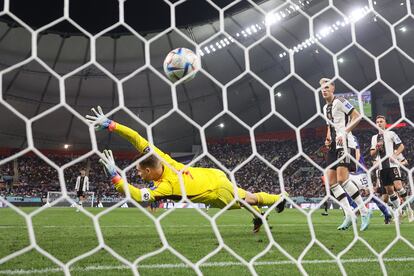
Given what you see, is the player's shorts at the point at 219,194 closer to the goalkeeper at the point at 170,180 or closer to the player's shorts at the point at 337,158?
the goalkeeper at the point at 170,180

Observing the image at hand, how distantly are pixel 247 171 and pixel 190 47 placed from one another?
Answer: 8164 mm

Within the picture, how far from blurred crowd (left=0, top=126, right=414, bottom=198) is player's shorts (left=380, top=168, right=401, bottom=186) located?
1471 centimetres

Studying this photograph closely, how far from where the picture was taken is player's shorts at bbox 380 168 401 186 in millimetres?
6547

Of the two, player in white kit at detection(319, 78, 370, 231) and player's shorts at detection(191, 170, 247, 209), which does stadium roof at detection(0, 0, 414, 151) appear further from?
player's shorts at detection(191, 170, 247, 209)

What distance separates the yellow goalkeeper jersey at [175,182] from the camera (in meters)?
3.53

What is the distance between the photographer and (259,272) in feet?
7.61

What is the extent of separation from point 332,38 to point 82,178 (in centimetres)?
1363

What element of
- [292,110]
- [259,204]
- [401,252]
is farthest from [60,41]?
[401,252]

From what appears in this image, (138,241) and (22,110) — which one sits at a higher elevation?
(22,110)

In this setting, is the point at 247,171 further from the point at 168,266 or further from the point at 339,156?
the point at 168,266

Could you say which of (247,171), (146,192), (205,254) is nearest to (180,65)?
(146,192)

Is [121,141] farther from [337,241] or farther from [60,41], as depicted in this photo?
[337,241]

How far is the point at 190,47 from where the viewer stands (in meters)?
23.4

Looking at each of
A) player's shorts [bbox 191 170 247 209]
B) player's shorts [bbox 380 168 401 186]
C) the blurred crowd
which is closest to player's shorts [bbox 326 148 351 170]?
player's shorts [bbox 191 170 247 209]
